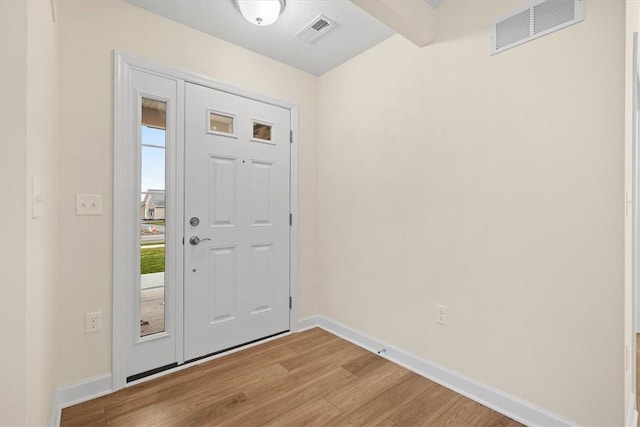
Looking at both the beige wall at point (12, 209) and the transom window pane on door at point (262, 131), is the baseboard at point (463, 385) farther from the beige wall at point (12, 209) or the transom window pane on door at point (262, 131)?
the beige wall at point (12, 209)

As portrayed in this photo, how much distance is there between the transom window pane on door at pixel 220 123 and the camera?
2.38 m

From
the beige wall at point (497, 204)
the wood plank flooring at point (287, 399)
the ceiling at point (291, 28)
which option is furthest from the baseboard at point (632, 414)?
the ceiling at point (291, 28)

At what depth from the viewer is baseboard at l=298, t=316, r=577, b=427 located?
1610 mm

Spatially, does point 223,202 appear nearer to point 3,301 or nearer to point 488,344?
point 3,301

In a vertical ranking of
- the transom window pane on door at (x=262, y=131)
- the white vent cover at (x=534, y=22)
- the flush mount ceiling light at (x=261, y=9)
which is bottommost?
the transom window pane on door at (x=262, y=131)

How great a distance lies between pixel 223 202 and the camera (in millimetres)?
2432

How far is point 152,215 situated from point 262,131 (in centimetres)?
115

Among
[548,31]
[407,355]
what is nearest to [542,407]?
[407,355]

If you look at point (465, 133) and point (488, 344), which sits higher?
point (465, 133)

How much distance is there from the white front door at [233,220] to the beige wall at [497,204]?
26.6 inches

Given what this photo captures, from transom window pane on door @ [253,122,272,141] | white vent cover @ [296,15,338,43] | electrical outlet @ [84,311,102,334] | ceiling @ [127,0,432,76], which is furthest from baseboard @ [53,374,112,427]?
white vent cover @ [296,15,338,43]

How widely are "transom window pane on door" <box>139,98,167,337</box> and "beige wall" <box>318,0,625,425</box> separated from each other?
1527 millimetres

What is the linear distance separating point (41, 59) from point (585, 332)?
2.65 m

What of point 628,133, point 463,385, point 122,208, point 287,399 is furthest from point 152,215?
point 628,133
